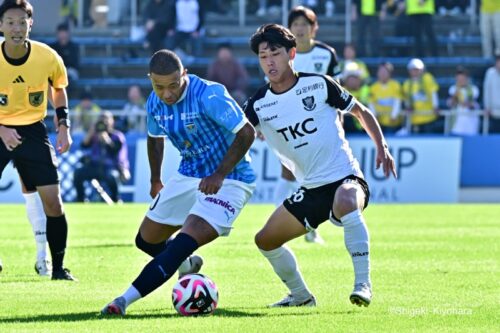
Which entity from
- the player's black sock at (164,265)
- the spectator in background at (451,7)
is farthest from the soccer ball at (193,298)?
the spectator in background at (451,7)

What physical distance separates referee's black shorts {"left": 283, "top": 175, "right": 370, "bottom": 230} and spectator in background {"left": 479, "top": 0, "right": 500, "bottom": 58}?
18.4 meters

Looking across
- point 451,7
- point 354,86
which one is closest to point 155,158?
point 354,86

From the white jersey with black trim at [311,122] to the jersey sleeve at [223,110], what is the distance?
0.32 meters

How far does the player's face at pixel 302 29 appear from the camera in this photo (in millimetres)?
14438

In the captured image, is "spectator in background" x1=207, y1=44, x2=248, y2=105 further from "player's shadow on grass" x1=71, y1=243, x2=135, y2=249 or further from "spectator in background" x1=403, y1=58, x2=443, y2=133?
"player's shadow on grass" x1=71, y1=243, x2=135, y2=249

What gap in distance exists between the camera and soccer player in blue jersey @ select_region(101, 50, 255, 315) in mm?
8953

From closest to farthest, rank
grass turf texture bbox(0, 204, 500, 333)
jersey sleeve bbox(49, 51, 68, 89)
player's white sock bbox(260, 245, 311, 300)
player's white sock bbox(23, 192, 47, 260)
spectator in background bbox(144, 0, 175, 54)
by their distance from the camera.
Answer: grass turf texture bbox(0, 204, 500, 333) < player's white sock bbox(260, 245, 311, 300) < jersey sleeve bbox(49, 51, 68, 89) < player's white sock bbox(23, 192, 47, 260) < spectator in background bbox(144, 0, 175, 54)

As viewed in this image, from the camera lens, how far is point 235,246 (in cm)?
1480

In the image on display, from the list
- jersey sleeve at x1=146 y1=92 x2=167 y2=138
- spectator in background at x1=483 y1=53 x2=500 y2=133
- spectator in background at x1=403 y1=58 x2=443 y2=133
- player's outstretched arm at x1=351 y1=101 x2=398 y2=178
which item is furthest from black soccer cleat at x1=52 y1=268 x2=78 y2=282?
spectator in background at x1=483 y1=53 x2=500 y2=133

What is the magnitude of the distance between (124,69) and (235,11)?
3215mm

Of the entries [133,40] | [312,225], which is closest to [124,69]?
[133,40]

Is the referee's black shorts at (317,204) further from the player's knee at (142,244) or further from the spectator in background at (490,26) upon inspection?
the spectator in background at (490,26)

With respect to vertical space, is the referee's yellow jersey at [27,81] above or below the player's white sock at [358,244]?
above

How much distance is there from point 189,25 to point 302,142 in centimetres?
1970
